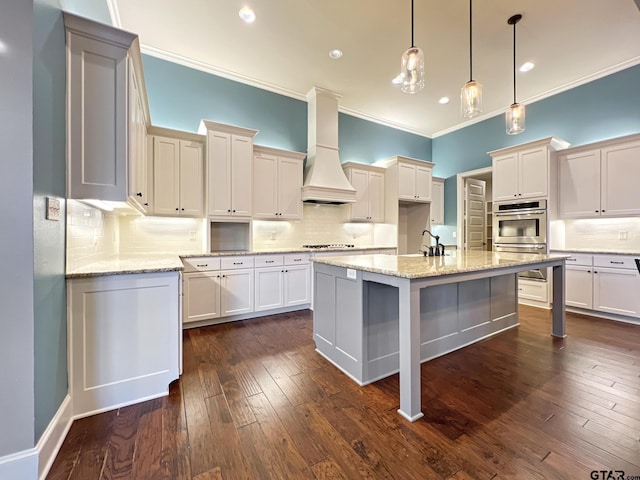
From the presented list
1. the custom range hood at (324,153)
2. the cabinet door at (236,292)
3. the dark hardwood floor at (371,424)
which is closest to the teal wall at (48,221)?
the dark hardwood floor at (371,424)

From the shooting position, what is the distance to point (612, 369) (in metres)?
2.23

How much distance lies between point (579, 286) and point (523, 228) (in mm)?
1074


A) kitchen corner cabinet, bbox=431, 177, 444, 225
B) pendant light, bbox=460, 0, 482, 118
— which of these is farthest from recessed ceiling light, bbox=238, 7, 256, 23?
kitchen corner cabinet, bbox=431, 177, 444, 225

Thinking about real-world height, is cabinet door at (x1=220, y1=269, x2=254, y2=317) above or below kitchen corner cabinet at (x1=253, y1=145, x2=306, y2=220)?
below

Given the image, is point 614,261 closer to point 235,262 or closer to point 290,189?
point 290,189

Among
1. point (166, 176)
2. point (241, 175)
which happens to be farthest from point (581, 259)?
point (166, 176)

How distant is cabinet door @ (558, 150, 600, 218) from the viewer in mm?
3805

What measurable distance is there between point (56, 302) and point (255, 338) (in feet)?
6.06

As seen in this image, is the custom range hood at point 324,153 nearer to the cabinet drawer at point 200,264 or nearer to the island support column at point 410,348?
the cabinet drawer at point 200,264

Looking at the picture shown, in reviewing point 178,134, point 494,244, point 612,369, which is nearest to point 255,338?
point 178,134

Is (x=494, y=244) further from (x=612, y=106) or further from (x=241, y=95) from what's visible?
(x=241, y=95)

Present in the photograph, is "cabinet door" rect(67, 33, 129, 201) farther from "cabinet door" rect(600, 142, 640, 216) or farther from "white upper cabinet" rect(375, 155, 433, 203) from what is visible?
"cabinet door" rect(600, 142, 640, 216)

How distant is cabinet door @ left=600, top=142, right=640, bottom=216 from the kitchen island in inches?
70.1

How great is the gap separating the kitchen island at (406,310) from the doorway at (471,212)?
2.89 meters
